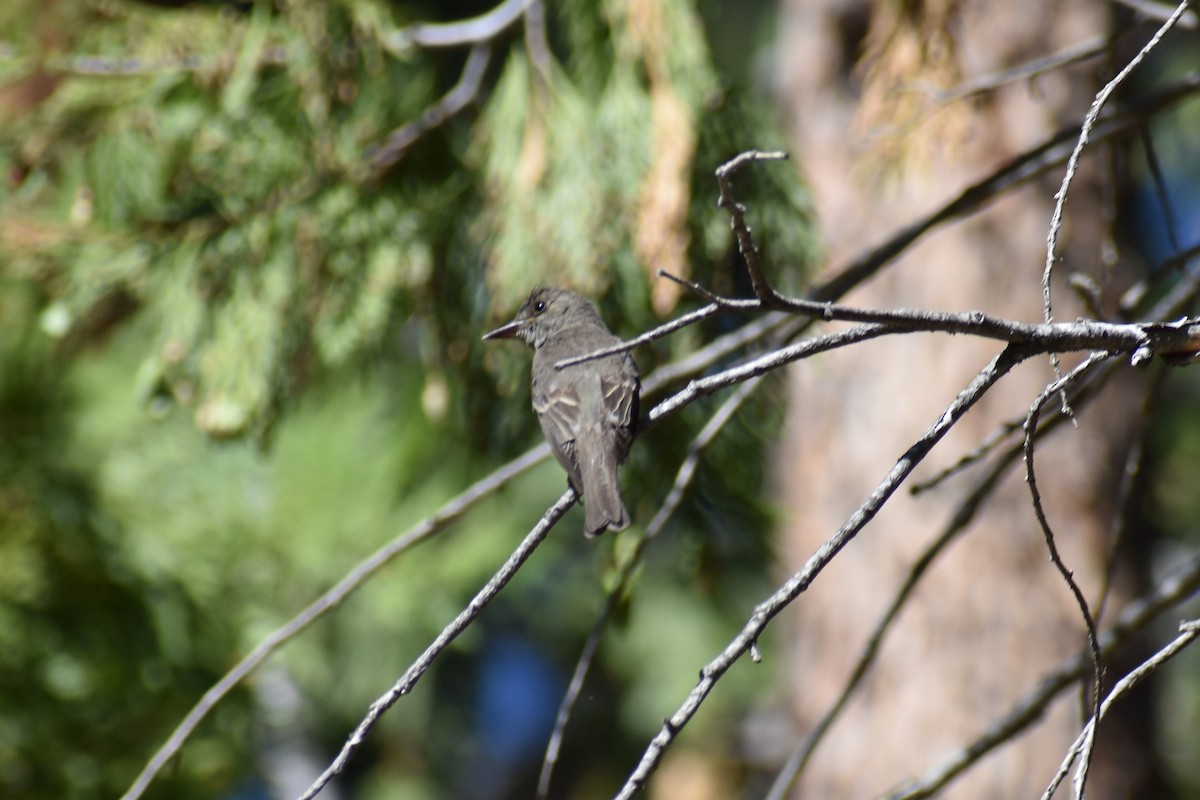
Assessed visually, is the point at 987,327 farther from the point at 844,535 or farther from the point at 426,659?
the point at 426,659

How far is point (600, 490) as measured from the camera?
2.54 m

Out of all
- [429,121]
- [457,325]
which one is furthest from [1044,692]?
[429,121]

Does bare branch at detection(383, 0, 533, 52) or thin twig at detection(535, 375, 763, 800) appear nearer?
thin twig at detection(535, 375, 763, 800)

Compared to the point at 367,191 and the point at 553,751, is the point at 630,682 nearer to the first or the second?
the point at 367,191

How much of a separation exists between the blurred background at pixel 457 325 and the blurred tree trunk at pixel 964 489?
0.04 feet

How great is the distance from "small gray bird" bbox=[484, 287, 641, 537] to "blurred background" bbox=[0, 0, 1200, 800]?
94 millimetres

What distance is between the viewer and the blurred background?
3.10m

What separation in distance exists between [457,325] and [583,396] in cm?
65

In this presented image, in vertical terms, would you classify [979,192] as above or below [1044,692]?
above

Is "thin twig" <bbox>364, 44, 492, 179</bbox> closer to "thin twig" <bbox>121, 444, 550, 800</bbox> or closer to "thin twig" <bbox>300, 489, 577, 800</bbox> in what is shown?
"thin twig" <bbox>121, 444, 550, 800</bbox>

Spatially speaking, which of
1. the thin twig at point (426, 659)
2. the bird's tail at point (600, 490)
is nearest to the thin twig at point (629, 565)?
the bird's tail at point (600, 490)

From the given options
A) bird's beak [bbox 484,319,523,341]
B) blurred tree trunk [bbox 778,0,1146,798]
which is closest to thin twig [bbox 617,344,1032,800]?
bird's beak [bbox 484,319,523,341]

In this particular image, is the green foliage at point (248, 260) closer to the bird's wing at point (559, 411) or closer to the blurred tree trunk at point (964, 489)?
the bird's wing at point (559, 411)

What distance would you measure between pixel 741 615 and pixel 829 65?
3.45 m
